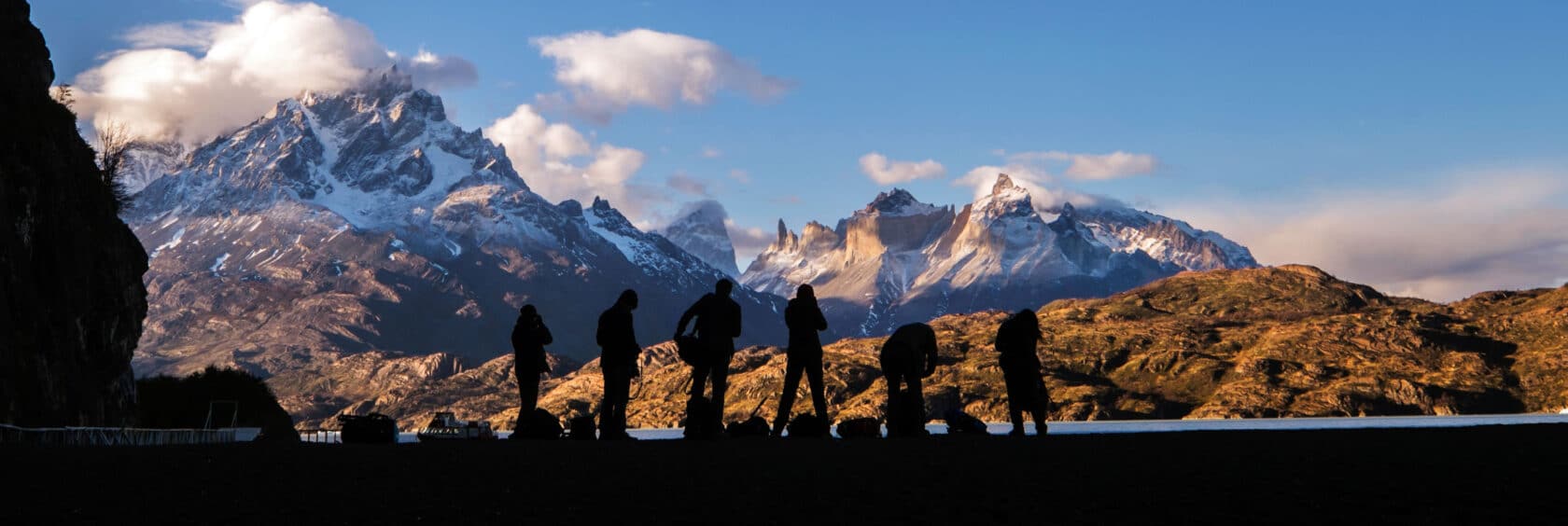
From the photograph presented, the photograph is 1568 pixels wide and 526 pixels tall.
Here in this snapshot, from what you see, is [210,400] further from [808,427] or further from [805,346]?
[805,346]

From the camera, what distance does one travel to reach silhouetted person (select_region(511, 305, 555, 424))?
117 ft

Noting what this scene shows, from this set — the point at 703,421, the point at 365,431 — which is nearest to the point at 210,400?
the point at 365,431

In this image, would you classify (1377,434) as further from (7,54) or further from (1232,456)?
(7,54)

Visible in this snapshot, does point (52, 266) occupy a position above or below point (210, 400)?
above

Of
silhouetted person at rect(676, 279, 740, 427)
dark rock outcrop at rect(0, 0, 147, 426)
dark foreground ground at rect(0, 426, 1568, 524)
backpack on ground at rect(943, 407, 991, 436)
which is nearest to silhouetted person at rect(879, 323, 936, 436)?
backpack on ground at rect(943, 407, 991, 436)

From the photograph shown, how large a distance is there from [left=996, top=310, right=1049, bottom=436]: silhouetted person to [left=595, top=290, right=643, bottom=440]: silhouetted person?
25.7ft

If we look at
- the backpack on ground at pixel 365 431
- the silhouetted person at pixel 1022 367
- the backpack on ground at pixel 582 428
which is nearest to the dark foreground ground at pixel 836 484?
the silhouetted person at pixel 1022 367

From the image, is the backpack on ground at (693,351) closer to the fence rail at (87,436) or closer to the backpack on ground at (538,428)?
the backpack on ground at (538,428)

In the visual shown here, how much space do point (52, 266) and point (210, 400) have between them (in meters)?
58.6

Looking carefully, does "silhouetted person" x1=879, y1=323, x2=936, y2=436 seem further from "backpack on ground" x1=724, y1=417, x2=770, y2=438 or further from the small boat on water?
the small boat on water

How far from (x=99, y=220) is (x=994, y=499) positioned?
73.1 metres

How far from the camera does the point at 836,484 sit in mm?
16594

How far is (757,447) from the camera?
81.1ft

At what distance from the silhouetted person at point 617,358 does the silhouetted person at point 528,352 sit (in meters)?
3.78
